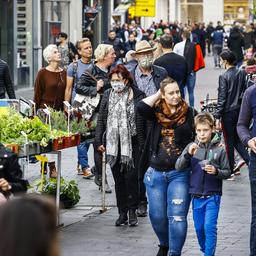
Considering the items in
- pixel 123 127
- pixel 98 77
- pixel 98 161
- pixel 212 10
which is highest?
pixel 212 10

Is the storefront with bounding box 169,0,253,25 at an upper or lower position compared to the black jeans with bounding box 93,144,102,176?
upper

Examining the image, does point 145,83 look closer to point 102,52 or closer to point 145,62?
point 145,62

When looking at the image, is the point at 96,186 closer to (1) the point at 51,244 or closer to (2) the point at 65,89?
(2) the point at 65,89

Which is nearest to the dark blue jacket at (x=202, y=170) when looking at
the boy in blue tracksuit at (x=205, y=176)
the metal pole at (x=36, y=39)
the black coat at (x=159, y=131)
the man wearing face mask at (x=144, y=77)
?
the boy in blue tracksuit at (x=205, y=176)

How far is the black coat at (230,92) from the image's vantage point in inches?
516

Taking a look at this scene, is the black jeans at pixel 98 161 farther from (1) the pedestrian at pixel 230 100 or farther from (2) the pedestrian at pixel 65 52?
(2) the pedestrian at pixel 65 52

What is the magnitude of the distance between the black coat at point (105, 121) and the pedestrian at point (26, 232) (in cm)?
714

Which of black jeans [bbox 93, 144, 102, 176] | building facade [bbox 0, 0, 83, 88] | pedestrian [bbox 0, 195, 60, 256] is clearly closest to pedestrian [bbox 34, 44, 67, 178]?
black jeans [bbox 93, 144, 102, 176]

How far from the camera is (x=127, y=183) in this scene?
9.64 meters

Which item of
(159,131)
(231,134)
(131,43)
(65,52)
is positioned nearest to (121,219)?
(159,131)

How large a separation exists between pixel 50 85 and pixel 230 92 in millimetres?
2408

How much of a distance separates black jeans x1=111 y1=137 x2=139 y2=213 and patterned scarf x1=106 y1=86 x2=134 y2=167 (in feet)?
0.25

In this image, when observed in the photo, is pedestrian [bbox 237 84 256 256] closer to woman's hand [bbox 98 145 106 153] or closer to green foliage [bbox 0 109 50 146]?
green foliage [bbox 0 109 50 146]

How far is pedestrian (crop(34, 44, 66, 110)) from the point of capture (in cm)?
1248
